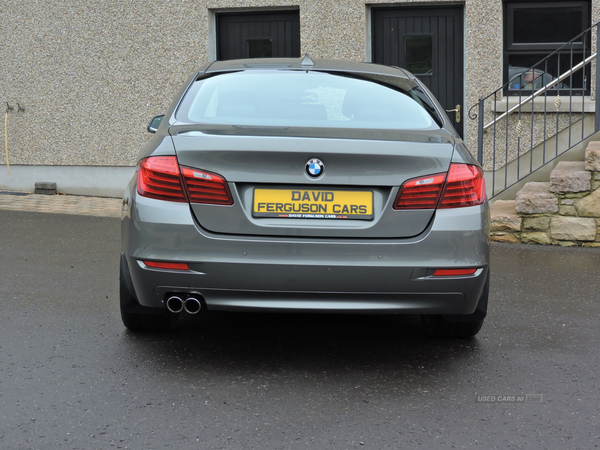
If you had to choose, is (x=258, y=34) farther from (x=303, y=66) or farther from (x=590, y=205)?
(x=303, y=66)

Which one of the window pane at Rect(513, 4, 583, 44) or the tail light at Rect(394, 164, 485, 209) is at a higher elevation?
the window pane at Rect(513, 4, 583, 44)

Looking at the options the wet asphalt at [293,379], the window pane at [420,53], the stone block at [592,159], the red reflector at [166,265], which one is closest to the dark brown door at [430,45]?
the window pane at [420,53]

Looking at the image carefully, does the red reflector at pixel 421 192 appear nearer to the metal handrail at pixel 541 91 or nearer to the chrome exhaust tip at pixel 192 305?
the chrome exhaust tip at pixel 192 305

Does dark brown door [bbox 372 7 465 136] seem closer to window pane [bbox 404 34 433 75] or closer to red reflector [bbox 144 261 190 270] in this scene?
window pane [bbox 404 34 433 75]

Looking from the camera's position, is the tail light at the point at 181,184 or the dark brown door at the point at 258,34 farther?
the dark brown door at the point at 258,34

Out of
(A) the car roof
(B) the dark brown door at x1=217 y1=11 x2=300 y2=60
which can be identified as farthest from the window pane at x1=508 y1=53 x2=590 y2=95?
(A) the car roof

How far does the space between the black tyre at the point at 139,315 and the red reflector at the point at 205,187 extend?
0.65 meters

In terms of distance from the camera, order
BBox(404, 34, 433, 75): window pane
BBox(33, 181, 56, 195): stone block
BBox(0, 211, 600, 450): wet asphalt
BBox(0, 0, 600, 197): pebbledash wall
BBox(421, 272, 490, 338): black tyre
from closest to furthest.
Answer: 1. BBox(0, 211, 600, 450): wet asphalt
2. BBox(421, 272, 490, 338): black tyre
3. BBox(404, 34, 433, 75): window pane
4. BBox(0, 0, 600, 197): pebbledash wall
5. BBox(33, 181, 56, 195): stone block

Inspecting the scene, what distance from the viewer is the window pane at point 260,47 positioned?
35.0 feet

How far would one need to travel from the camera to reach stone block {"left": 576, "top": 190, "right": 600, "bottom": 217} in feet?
24.7

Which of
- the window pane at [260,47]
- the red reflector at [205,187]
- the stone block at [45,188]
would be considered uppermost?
the window pane at [260,47]

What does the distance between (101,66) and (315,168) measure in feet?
27.6

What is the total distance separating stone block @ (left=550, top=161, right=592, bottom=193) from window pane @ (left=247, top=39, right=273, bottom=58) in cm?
457

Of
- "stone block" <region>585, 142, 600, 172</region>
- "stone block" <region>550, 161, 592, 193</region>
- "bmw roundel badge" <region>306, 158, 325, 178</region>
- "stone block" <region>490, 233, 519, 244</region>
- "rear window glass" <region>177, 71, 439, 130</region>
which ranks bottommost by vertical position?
"stone block" <region>490, 233, 519, 244</region>
